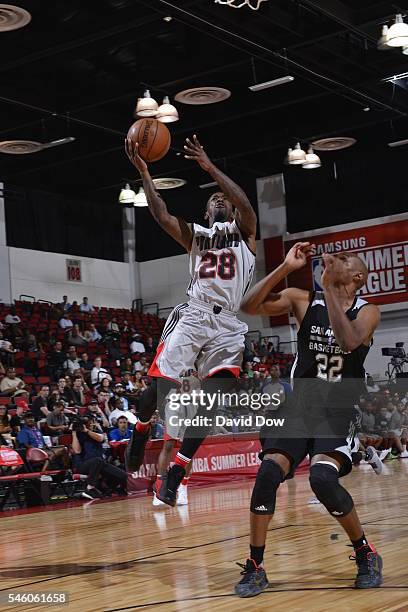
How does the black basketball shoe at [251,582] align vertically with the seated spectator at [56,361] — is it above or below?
below

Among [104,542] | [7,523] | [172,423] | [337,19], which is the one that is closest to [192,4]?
[337,19]

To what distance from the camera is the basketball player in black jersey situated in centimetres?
417

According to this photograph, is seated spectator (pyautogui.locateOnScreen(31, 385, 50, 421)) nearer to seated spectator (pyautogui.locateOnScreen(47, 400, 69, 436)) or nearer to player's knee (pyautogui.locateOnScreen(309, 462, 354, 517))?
seated spectator (pyautogui.locateOnScreen(47, 400, 69, 436))

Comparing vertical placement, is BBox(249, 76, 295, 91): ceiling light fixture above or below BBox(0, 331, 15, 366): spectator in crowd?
above

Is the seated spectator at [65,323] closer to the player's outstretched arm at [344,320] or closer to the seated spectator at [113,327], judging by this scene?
the seated spectator at [113,327]

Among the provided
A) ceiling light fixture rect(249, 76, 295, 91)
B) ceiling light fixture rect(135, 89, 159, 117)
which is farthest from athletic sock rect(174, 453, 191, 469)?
ceiling light fixture rect(249, 76, 295, 91)

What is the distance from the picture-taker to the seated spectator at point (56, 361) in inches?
743

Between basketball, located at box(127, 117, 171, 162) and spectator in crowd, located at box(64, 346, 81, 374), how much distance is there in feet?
41.8

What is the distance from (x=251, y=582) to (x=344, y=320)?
1.25m

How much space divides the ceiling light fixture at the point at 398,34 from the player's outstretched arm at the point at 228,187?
9151mm

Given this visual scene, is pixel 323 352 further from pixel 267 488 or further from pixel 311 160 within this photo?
pixel 311 160

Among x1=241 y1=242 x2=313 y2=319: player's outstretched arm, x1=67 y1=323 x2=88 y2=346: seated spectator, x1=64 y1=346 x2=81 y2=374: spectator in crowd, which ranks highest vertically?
x1=67 y1=323 x2=88 y2=346: seated spectator

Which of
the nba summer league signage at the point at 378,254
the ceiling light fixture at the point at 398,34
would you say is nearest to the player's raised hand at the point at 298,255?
the ceiling light fixture at the point at 398,34

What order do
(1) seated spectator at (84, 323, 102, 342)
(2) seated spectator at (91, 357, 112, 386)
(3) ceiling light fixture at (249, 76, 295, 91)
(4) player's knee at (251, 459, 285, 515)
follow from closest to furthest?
(4) player's knee at (251, 459, 285, 515)
(3) ceiling light fixture at (249, 76, 295, 91)
(2) seated spectator at (91, 357, 112, 386)
(1) seated spectator at (84, 323, 102, 342)
